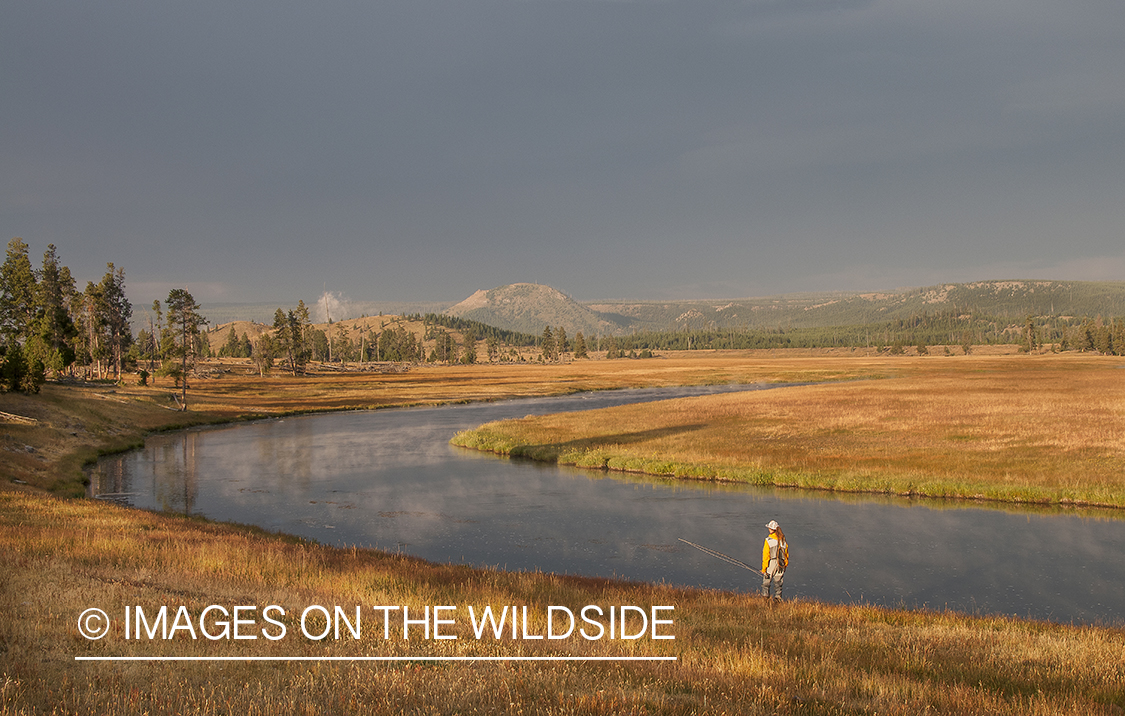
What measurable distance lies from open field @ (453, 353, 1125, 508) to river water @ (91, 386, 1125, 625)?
219cm

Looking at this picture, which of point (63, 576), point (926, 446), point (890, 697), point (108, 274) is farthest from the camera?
point (108, 274)

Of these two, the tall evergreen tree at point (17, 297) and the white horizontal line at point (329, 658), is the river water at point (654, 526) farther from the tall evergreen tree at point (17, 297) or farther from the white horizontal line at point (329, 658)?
the tall evergreen tree at point (17, 297)

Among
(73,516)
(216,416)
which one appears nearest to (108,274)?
(216,416)

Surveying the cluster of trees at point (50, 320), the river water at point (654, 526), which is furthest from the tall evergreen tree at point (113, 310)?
the river water at point (654, 526)

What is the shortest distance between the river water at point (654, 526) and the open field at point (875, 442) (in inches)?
86.3

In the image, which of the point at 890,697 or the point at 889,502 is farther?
the point at 889,502

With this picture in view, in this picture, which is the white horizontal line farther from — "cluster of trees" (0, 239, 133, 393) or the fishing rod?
"cluster of trees" (0, 239, 133, 393)

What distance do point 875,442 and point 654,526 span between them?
22.0 meters

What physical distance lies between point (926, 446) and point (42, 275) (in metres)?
107

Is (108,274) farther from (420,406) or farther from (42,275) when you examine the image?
(420,406)

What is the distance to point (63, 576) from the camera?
1316 centimetres

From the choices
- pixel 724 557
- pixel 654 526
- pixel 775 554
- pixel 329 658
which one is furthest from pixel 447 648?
pixel 654 526

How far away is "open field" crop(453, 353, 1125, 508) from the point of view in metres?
32.6

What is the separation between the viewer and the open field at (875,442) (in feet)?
107
